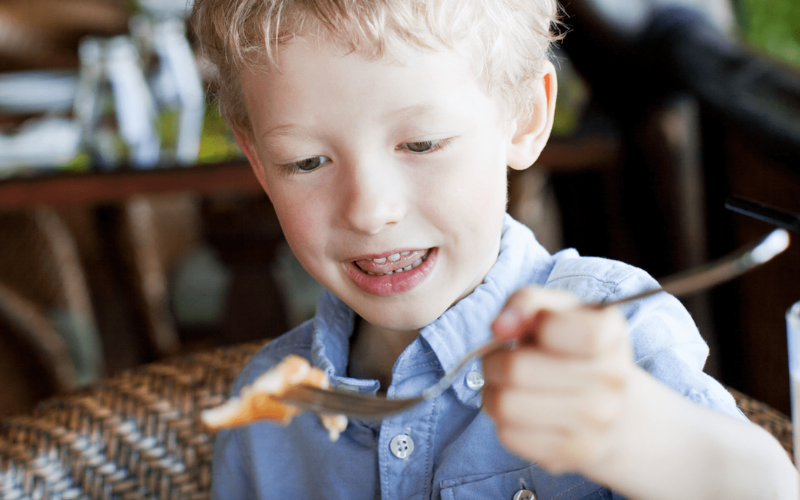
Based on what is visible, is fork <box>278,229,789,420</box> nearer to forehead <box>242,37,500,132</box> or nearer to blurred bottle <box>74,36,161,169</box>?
forehead <box>242,37,500,132</box>

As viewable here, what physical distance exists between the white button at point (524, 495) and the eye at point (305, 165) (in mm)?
375

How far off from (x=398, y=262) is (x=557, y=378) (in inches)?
11.0

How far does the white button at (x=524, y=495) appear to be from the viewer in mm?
662

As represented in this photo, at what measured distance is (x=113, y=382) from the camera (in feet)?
3.44

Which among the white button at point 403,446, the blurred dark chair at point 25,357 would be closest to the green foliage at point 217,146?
the blurred dark chair at point 25,357

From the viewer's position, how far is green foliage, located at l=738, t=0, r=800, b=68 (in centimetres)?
148

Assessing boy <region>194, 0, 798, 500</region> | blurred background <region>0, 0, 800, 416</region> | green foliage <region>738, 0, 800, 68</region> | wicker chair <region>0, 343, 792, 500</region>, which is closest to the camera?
boy <region>194, 0, 798, 500</region>

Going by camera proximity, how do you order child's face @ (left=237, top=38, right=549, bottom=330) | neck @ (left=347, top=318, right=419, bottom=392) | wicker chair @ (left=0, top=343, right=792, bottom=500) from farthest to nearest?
wicker chair @ (left=0, top=343, right=792, bottom=500)
neck @ (left=347, top=318, right=419, bottom=392)
child's face @ (left=237, top=38, right=549, bottom=330)

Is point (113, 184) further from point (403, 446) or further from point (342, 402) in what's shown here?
point (342, 402)

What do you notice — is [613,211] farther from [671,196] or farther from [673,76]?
[673,76]

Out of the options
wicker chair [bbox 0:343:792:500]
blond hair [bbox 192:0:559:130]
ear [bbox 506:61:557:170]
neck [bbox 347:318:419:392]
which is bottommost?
wicker chair [bbox 0:343:792:500]

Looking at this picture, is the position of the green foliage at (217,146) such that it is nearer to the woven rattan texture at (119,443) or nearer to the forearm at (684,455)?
the woven rattan texture at (119,443)

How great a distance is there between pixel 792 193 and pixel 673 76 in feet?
1.11

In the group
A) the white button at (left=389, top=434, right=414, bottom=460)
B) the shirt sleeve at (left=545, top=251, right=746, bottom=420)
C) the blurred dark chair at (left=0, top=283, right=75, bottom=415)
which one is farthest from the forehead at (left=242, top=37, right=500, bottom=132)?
the blurred dark chair at (left=0, top=283, right=75, bottom=415)
